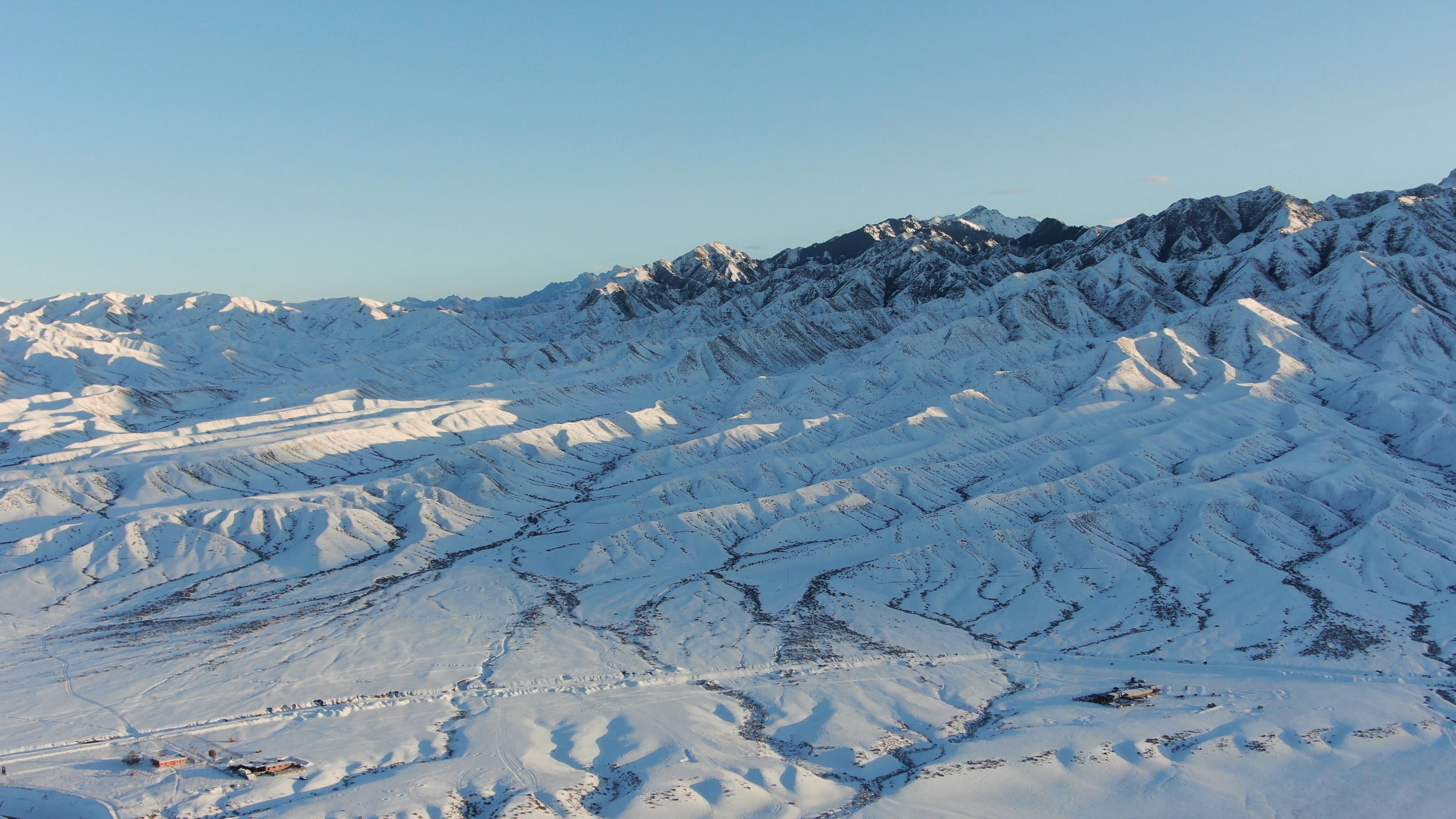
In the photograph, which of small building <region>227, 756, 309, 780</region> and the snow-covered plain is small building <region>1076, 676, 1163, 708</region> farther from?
small building <region>227, 756, 309, 780</region>

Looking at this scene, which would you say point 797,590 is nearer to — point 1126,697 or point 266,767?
point 1126,697

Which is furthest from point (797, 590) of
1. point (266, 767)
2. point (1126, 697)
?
point (266, 767)

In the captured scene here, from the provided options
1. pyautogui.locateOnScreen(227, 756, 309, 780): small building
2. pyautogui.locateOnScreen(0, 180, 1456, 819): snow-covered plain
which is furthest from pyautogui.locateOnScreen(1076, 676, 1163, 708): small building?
pyautogui.locateOnScreen(227, 756, 309, 780): small building

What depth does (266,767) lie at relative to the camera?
128 ft

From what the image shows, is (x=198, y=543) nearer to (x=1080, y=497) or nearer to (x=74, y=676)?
(x=74, y=676)

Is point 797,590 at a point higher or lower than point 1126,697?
lower

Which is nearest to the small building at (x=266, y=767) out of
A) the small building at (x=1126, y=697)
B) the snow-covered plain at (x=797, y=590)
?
the snow-covered plain at (x=797, y=590)

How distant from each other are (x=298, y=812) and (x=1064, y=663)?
41.2 metres

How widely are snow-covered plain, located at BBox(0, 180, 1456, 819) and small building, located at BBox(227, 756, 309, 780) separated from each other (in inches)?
27.8

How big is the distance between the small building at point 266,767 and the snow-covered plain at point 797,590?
71 centimetres

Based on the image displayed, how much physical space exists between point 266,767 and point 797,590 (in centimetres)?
4063

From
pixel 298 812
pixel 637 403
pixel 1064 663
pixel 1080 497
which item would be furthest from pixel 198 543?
pixel 637 403

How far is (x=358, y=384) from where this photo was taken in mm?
187875

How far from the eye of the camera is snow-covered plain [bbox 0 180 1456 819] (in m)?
39.3
